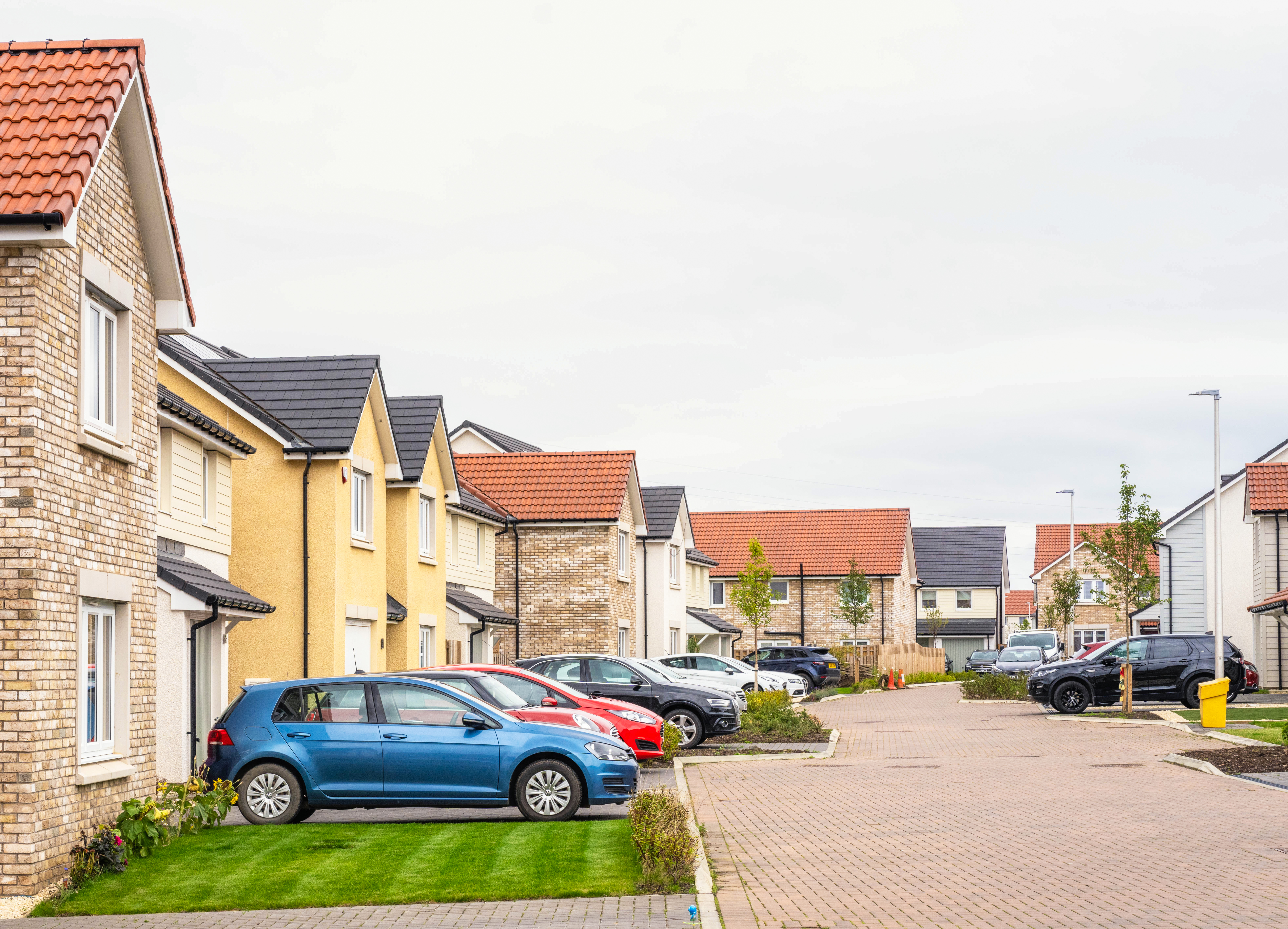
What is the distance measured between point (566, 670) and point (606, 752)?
1053cm

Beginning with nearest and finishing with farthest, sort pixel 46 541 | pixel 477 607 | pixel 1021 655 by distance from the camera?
A: 1. pixel 46 541
2. pixel 477 607
3. pixel 1021 655

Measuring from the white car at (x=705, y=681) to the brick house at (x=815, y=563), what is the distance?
30.7 meters

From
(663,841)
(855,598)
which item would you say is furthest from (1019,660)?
(663,841)

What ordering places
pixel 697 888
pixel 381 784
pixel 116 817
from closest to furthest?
pixel 697 888 < pixel 116 817 < pixel 381 784

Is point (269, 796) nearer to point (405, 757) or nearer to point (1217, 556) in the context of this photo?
point (405, 757)

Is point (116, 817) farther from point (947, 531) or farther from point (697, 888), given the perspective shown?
point (947, 531)

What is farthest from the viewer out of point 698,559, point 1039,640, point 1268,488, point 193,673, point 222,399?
point 698,559

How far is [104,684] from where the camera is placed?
13.2m

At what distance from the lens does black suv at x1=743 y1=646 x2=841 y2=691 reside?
2088 inches

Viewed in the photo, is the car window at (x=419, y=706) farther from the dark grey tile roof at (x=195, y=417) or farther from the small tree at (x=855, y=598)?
the small tree at (x=855, y=598)

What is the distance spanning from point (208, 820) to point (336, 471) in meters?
10.5

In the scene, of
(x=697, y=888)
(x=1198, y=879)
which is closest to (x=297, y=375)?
(x=697, y=888)

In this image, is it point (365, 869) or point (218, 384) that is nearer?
point (365, 869)

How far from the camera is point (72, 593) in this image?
39.5 feet
